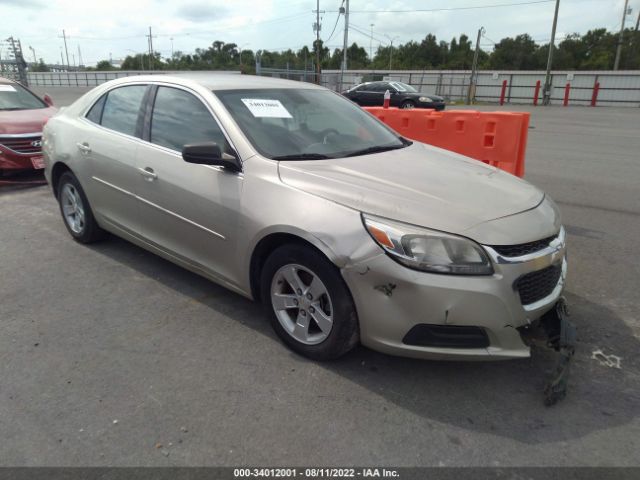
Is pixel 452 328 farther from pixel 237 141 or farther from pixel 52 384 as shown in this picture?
pixel 52 384

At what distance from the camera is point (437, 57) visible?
83.4m

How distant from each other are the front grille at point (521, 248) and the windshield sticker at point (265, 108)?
184 centimetres

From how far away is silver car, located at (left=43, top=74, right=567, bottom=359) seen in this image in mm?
2555

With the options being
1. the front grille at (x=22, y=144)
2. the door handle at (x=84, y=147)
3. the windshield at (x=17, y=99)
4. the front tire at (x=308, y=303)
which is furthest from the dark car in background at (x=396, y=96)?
the front tire at (x=308, y=303)

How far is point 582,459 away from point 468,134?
4.11 m

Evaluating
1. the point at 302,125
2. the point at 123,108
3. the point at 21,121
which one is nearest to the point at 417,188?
the point at 302,125

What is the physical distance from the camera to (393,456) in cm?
230

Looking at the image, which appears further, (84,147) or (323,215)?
(84,147)

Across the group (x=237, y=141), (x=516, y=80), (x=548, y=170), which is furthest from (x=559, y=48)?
(x=237, y=141)

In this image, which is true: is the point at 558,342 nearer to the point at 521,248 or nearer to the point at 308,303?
the point at 521,248

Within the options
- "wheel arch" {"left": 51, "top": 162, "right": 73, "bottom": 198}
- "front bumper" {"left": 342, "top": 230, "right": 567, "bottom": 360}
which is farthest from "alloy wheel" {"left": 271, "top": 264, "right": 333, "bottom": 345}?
"wheel arch" {"left": 51, "top": 162, "right": 73, "bottom": 198}

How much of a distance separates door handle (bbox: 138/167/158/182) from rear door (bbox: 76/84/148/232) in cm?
11

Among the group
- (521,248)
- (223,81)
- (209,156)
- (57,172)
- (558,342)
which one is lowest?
(558,342)

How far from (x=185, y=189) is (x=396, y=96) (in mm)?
21321
